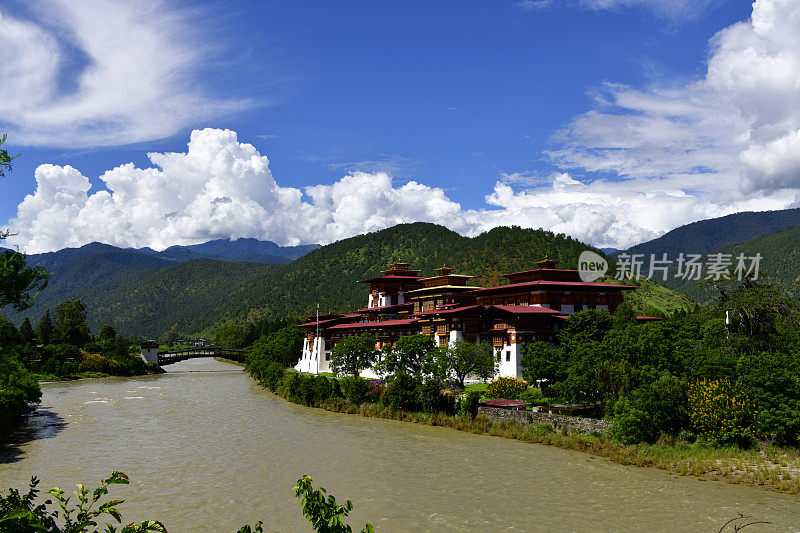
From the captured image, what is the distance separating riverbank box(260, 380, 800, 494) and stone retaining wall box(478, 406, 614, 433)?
412 millimetres

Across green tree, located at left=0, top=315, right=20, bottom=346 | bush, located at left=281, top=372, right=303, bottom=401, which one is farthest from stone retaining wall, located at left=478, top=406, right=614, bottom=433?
green tree, located at left=0, top=315, right=20, bottom=346

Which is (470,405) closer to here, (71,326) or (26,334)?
(26,334)

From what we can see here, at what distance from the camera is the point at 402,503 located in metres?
24.9

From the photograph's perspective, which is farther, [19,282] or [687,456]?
[687,456]

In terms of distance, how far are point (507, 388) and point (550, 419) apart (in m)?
9.04

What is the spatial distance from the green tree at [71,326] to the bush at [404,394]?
296 ft

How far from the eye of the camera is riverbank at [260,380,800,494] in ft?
86.7

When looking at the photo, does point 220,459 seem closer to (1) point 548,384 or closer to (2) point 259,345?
(1) point 548,384

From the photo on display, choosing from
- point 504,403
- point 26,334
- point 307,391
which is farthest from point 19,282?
point 26,334

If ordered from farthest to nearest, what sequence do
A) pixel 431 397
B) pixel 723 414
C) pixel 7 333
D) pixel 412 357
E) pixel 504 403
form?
pixel 7 333 → pixel 412 357 → pixel 431 397 → pixel 504 403 → pixel 723 414

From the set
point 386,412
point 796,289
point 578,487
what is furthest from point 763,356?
point 796,289

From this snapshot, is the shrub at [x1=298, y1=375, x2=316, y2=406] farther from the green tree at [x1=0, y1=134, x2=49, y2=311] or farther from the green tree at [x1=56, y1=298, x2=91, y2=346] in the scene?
the green tree at [x1=56, y1=298, x2=91, y2=346]

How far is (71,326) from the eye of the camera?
114 metres

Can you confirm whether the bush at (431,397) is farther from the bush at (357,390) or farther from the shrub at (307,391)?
the shrub at (307,391)
